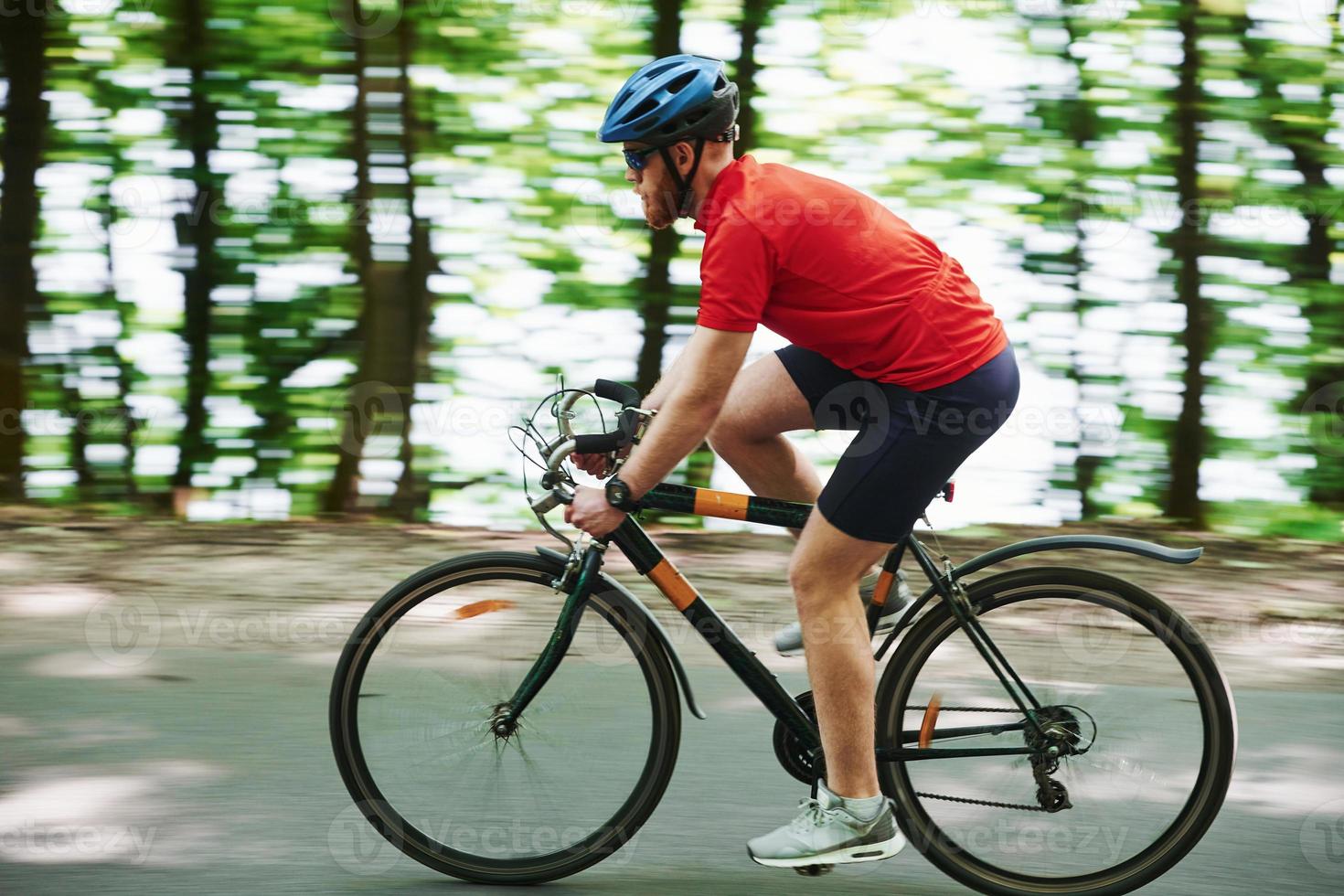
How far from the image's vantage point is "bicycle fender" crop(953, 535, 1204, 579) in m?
3.16

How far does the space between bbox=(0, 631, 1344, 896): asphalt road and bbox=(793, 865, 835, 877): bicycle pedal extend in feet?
0.47

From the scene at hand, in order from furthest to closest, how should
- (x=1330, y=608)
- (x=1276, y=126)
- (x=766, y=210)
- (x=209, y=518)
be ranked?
(x=209, y=518) → (x=1276, y=126) → (x=1330, y=608) → (x=766, y=210)

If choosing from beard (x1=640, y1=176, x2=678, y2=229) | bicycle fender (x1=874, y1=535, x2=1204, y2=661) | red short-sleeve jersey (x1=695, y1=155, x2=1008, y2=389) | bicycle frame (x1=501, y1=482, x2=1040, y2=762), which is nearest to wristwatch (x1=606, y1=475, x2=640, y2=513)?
bicycle frame (x1=501, y1=482, x2=1040, y2=762)

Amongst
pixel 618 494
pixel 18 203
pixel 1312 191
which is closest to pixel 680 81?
pixel 618 494

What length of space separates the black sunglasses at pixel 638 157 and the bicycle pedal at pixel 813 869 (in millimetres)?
1770

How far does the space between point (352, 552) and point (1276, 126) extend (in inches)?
214

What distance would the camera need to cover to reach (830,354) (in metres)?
3.19

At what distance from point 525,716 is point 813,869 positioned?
0.83 metres

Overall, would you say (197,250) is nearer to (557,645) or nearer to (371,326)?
(371,326)

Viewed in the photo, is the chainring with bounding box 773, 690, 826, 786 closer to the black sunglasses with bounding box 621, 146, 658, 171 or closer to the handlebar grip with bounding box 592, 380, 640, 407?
the handlebar grip with bounding box 592, 380, 640, 407

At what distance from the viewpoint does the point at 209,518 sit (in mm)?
7648

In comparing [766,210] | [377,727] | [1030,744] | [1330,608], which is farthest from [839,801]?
[1330,608]

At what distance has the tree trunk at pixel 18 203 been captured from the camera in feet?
24.8

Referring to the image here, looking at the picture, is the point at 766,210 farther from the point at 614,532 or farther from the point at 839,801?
Result: the point at 839,801
